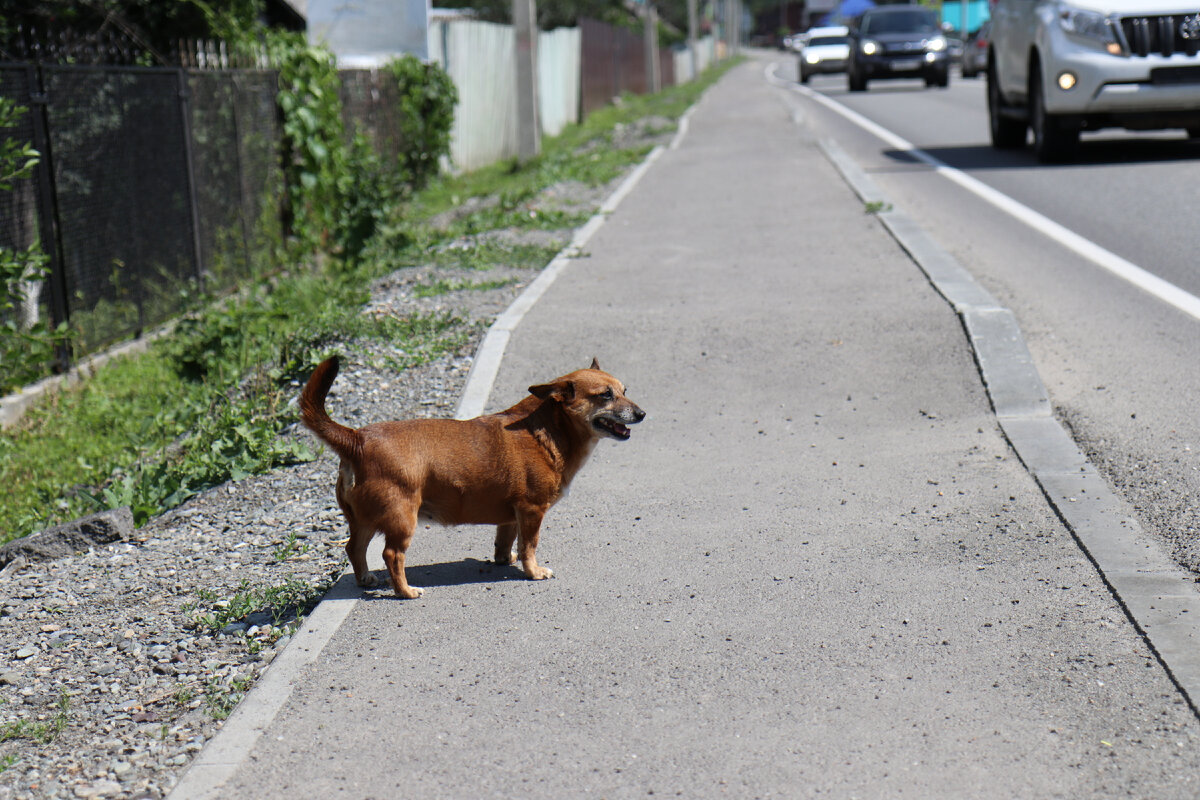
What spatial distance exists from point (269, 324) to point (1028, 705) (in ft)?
22.9

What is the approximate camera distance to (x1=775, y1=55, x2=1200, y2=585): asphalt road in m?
5.25

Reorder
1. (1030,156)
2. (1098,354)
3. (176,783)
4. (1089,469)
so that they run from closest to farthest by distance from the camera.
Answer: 1. (176,783)
2. (1089,469)
3. (1098,354)
4. (1030,156)

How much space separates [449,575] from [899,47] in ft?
96.9

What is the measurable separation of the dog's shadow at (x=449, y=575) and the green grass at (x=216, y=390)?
1508mm

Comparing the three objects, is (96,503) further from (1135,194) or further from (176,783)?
(1135,194)

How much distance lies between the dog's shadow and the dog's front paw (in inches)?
1.9

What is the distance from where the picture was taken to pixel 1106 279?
8.73m

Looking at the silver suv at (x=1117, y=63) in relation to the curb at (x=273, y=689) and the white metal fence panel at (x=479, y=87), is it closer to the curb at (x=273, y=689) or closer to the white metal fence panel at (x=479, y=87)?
the white metal fence panel at (x=479, y=87)

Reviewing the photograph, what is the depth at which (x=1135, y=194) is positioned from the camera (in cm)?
1216

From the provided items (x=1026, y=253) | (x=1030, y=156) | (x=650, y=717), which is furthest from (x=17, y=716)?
(x=1030, y=156)

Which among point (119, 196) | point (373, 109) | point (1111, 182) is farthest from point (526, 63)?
point (119, 196)

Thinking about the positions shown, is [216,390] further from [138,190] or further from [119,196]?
[138,190]

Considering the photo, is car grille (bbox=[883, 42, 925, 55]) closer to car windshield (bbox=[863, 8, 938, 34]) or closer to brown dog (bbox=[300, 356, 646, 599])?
car windshield (bbox=[863, 8, 938, 34])

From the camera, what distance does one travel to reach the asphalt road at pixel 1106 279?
525cm
